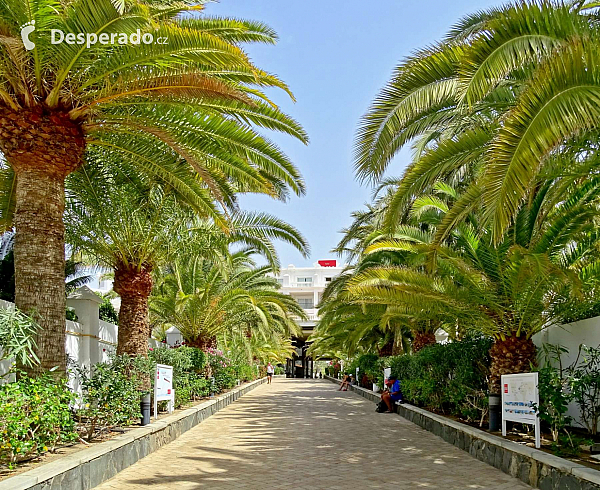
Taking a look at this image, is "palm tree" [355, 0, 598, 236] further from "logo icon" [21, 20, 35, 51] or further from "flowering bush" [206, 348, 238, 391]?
"flowering bush" [206, 348, 238, 391]

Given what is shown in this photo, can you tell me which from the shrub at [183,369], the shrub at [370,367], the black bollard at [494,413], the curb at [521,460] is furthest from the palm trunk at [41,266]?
the shrub at [370,367]

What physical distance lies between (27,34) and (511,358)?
934 centimetres

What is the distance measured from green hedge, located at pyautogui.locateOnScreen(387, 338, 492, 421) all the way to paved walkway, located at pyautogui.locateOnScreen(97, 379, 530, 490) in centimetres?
89

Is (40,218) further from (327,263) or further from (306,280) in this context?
(327,263)

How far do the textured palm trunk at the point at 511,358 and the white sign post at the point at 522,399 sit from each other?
1705 millimetres

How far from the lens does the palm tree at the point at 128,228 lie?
12258mm

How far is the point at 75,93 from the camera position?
847cm

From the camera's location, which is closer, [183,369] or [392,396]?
[183,369]

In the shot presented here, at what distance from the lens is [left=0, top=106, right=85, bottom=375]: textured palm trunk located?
814 cm

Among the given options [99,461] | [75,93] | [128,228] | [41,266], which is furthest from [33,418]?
[128,228]

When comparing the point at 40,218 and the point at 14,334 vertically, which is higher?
the point at 40,218

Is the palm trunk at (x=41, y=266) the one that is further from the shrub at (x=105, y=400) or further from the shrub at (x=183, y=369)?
the shrub at (x=183, y=369)

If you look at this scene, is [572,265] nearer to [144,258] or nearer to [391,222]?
[391,222]

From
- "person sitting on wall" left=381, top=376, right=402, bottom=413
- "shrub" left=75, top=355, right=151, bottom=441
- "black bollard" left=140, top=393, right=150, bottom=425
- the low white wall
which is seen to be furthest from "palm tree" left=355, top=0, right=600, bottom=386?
"person sitting on wall" left=381, top=376, right=402, bottom=413
